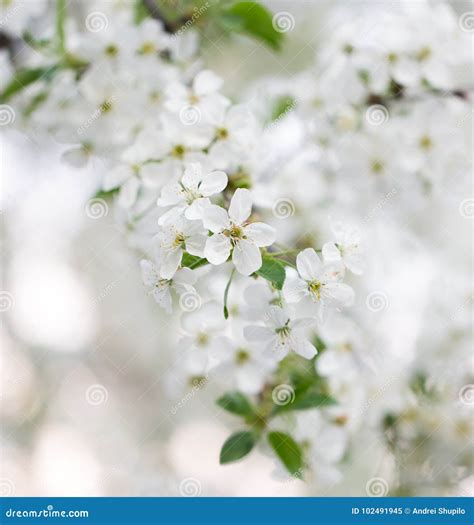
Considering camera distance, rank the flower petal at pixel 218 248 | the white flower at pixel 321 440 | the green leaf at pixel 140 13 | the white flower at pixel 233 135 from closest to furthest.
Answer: the flower petal at pixel 218 248, the white flower at pixel 233 135, the white flower at pixel 321 440, the green leaf at pixel 140 13

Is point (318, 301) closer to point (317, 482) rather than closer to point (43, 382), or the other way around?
point (317, 482)

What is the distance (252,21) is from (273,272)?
0.77 m

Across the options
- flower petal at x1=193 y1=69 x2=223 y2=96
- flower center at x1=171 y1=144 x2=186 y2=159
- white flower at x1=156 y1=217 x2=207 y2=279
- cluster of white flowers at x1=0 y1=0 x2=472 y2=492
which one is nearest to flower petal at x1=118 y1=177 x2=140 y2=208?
cluster of white flowers at x1=0 y1=0 x2=472 y2=492

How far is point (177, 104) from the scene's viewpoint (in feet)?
3.79

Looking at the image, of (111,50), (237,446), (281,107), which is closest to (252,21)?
(281,107)

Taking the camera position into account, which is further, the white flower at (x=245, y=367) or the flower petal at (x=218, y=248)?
the white flower at (x=245, y=367)

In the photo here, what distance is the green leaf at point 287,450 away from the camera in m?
1.21

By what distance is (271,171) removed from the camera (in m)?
1.49

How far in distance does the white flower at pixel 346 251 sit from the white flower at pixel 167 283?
20cm

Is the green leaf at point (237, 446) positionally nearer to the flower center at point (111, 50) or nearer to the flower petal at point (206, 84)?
the flower petal at point (206, 84)

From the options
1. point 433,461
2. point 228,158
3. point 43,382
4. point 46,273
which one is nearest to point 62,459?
point 43,382

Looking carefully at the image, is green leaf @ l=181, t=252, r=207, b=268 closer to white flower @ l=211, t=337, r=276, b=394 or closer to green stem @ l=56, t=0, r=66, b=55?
white flower @ l=211, t=337, r=276, b=394

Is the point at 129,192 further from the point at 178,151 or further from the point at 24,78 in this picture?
the point at 24,78

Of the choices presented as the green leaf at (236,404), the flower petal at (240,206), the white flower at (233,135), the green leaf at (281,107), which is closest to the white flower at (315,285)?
the flower petal at (240,206)
